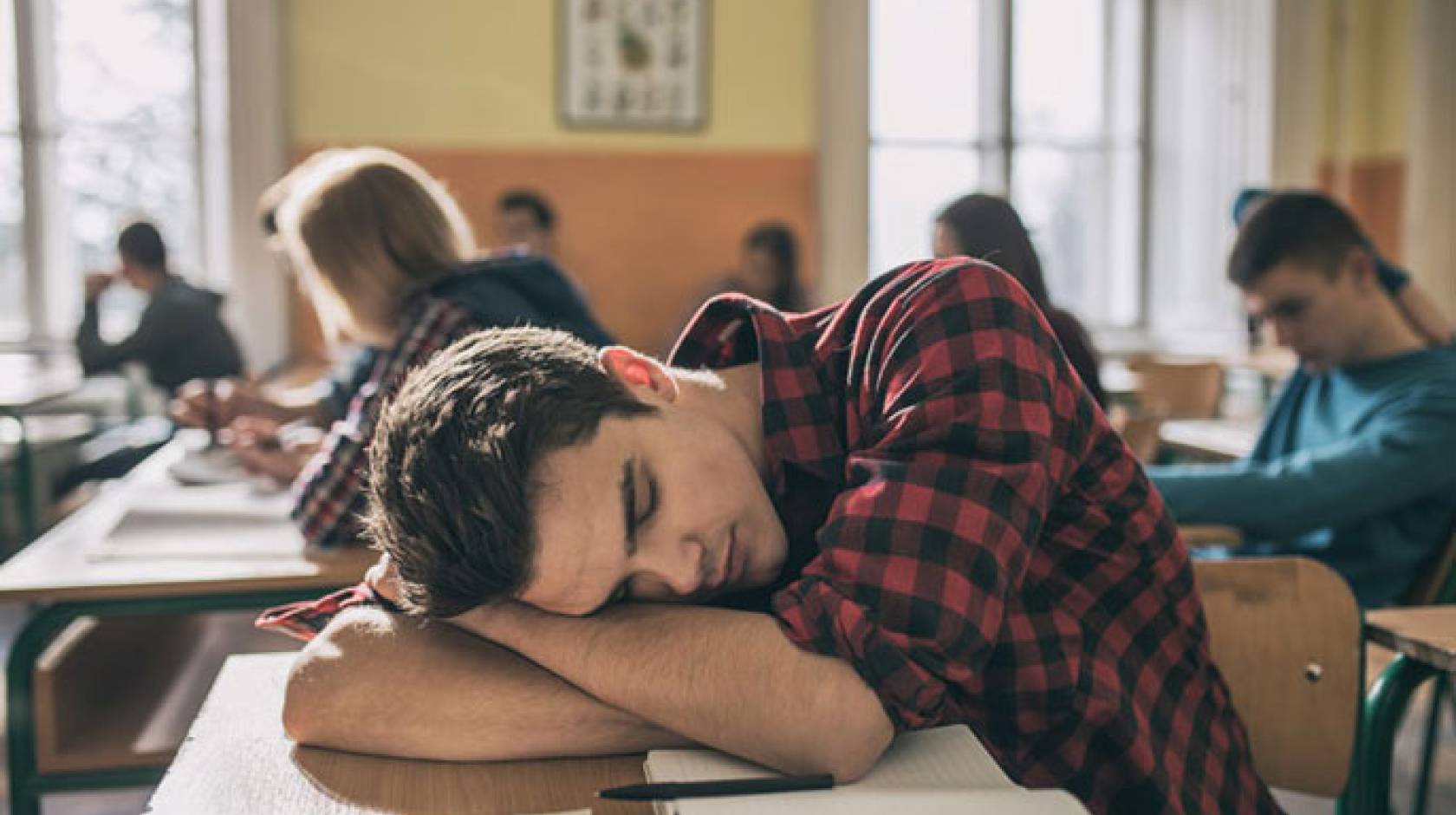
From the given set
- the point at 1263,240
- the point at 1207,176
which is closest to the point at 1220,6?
the point at 1207,176

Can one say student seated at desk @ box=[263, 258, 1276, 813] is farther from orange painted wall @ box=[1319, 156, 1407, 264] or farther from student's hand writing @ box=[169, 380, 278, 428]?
orange painted wall @ box=[1319, 156, 1407, 264]

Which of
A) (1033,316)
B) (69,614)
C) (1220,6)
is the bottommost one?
(69,614)

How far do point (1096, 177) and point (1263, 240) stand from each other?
4958mm

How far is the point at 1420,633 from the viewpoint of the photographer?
1.43 metres

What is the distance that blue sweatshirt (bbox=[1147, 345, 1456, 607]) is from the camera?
2.11 m

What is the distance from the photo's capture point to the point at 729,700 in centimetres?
96

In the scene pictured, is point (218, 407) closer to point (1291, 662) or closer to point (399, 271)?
point (399, 271)

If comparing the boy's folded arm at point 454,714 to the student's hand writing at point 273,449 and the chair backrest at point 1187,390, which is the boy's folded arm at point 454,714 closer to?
the student's hand writing at point 273,449

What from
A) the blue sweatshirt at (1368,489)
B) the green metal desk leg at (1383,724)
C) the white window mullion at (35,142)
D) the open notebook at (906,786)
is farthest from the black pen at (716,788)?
the white window mullion at (35,142)

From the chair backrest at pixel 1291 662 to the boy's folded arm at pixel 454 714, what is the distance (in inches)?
28.2

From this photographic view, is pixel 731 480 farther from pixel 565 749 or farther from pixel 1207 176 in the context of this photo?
pixel 1207 176

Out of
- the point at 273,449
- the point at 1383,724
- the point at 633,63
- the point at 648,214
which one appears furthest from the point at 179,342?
the point at 1383,724

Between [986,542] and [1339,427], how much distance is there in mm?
1663

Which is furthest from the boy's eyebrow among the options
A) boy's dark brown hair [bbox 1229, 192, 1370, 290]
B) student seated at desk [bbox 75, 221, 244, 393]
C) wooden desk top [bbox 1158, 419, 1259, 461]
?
student seated at desk [bbox 75, 221, 244, 393]
